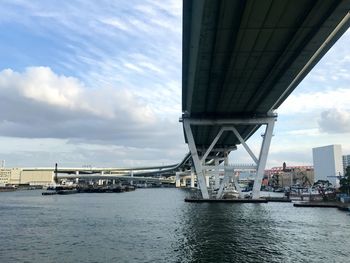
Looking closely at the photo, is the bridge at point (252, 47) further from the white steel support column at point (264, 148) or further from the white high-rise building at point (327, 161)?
the white high-rise building at point (327, 161)

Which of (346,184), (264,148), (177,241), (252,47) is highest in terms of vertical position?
(252,47)

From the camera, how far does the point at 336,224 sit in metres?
38.9

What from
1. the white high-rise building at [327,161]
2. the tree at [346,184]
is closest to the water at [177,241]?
the tree at [346,184]

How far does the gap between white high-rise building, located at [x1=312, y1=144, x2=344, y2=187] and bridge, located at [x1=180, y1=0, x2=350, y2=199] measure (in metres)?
128

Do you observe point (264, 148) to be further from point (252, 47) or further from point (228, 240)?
point (228, 240)

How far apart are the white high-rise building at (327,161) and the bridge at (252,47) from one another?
127804 millimetres

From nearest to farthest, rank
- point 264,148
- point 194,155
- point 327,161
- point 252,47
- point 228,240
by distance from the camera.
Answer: point 228,240
point 252,47
point 264,148
point 194,155
point 327,161

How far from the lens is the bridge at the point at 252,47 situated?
95.9 ft

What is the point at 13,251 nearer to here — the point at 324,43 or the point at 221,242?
the point at 221,242

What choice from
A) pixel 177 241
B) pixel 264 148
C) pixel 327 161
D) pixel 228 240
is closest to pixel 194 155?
pixel 264 148

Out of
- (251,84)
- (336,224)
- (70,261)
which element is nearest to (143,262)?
(70,261)

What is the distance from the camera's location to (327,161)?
18738 centimetres

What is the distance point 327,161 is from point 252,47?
534 feet

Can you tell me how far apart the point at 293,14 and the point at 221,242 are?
16131 millimetres
